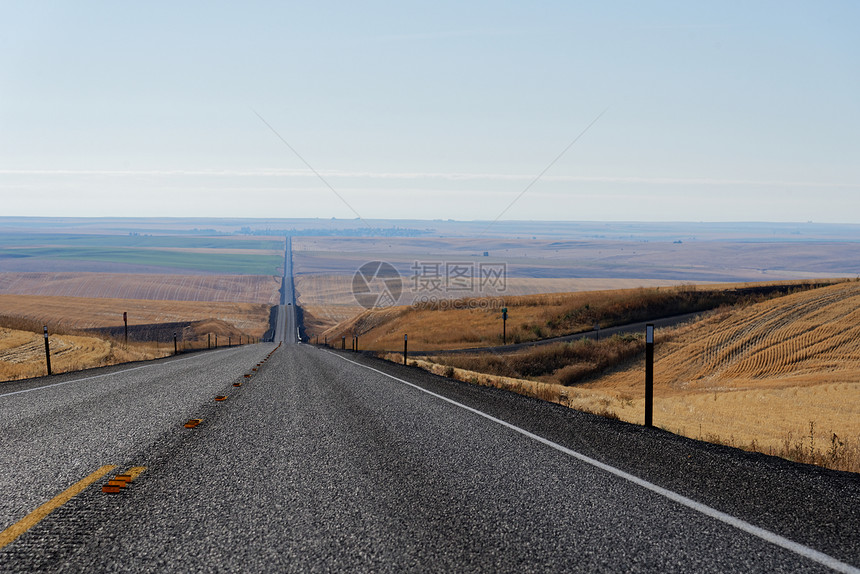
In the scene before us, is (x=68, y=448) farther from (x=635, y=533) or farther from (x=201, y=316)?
(x=201, y=316)

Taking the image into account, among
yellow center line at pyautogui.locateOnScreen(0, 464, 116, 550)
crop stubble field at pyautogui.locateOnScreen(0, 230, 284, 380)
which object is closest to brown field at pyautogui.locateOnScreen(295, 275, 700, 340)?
crop stubble field at pyautogui.locateOnScreen(0, 230, 284, 380)

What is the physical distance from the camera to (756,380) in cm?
2788

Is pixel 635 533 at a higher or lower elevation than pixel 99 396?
higher

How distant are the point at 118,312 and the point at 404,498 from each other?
4221 inches

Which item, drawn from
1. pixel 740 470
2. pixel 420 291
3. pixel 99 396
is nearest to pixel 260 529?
pixel 740 470

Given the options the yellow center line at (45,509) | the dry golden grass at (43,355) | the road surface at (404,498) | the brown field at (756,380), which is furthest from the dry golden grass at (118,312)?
the yellow center line at (45,509)

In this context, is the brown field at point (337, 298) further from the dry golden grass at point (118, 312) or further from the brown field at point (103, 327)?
the brown field at point (103, 327)

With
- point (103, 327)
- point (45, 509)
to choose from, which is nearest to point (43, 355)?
point (45, 509)

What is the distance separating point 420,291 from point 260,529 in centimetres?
14944

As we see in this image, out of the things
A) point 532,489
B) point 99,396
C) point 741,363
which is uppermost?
point 532,489

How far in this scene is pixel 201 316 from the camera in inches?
4392

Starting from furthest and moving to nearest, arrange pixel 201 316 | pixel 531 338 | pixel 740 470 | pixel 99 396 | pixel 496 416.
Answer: pixel 201 316
pixel 531 338
pixel 99 396
pixel 496 416
pixel 740 470

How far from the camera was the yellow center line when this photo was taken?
14.1 feet

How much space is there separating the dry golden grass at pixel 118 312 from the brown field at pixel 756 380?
6785cm
